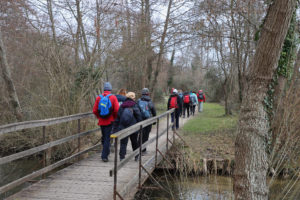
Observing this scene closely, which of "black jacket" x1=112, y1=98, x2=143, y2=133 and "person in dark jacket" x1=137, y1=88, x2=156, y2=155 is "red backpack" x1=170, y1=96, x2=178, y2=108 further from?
"black jacket" x1=112, y1=98, x2=143, y2=133

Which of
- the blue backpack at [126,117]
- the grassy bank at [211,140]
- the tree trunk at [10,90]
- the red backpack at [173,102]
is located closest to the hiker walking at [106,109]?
the blue backpack at [126,117]

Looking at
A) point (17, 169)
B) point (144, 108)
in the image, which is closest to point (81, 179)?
point (144, 108)

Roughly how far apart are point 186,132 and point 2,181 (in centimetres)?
717

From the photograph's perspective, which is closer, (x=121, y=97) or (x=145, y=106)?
(x=145, y=106)

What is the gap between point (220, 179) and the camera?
25.7ft

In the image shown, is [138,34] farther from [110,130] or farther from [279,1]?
[279,1]

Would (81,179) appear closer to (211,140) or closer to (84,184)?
(84,184)

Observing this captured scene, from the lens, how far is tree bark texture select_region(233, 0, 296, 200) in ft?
10.8

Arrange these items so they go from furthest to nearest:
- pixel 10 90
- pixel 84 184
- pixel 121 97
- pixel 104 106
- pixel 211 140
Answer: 1. pixel 211 140
2. pixel 10 90
3. pixel 121 97
4. pixel 104 106
5. pixel 84 184

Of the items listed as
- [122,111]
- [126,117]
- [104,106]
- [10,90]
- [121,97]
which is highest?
[10,90]

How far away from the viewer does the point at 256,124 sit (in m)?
3.43

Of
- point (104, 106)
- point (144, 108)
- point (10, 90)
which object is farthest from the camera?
point (10, 90)

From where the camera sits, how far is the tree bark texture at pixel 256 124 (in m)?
3.29

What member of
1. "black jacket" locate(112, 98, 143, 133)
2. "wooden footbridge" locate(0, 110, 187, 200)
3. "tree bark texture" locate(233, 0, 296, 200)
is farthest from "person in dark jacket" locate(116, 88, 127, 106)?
"tree bark texture" locate(233, 0, 296, 200)
